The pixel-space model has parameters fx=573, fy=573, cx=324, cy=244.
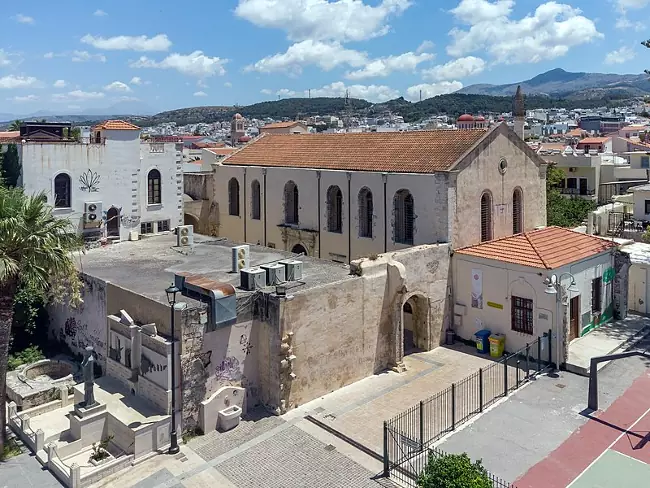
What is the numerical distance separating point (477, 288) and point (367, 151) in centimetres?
1047

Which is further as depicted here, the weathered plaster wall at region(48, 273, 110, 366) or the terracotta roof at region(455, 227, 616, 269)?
the terracotta roof at region(455, 227, 616, 269)

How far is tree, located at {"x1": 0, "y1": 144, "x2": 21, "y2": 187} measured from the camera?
92.7 ft

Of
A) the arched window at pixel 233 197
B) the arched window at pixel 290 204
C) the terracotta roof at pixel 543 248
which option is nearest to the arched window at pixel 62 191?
the arched window at pixel 233 197

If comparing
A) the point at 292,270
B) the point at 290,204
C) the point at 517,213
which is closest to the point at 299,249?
the point at 290,204

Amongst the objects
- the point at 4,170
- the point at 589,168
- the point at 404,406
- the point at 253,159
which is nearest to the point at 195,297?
the point at 404,406

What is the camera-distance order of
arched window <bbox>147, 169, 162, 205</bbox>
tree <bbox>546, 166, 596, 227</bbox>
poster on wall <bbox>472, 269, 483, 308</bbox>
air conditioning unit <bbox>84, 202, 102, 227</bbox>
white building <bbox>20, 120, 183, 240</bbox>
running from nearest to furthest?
poster on wall <bbox>472, 269, 483, 308</bbox> < white building <bbox>20, 120, 183, 240</bbox> < air conditioning unit <bbox>84, 202, 102, 227</bbox> < arched window <bbox>147, 169, 162, 205</bbox> < tree <bbox>546, 166, 596, 227</bbox>

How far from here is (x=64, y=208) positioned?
2980cm

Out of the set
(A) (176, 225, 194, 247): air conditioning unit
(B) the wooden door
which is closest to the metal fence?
(B) the wooden door

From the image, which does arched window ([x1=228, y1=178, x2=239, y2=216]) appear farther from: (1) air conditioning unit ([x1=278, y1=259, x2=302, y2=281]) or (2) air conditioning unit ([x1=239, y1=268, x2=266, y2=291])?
(2) air conditioning unit ([x1=239, y1=268, x2=266, y2=291])

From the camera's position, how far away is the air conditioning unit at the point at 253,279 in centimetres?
1970

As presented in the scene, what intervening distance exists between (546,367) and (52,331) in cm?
2049

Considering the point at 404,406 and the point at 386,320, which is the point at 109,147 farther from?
the point at 404,406

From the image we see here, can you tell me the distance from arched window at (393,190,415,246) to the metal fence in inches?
307

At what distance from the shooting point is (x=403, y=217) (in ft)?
92.4
